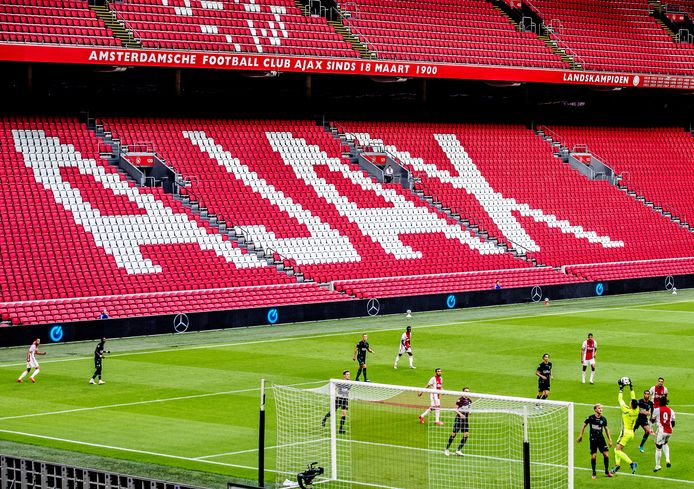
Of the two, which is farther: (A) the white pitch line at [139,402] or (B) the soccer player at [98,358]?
(B) the soccer player at [98,358]

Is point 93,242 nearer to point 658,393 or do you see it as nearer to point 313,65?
point 313,65

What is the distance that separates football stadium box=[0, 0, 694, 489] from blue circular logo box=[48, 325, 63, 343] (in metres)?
0.06

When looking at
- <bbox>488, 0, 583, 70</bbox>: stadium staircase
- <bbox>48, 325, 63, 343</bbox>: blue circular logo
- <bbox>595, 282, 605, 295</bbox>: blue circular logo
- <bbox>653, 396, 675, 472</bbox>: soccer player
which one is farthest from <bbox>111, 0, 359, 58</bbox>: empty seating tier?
<bbox>653, 396, 675, 472</bbox>: soccer player

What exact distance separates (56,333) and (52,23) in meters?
17.2

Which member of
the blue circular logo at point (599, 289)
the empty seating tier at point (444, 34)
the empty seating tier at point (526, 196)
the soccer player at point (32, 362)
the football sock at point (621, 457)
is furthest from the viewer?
the empty seating tier at point (444, 34)

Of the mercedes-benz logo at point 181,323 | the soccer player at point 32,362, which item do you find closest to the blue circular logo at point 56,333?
the mercedes-benz logo at point 181,323

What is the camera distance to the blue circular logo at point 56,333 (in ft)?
141

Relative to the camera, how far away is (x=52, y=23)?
5384 centimetres

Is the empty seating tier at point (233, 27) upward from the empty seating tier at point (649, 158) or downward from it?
upward

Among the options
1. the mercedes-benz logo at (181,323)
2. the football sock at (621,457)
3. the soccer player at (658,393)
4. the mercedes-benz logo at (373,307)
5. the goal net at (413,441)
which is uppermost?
the soccer player at (658,393)

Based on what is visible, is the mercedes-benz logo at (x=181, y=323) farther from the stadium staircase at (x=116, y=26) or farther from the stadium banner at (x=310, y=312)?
the stadium staircase at (x=116, y=26)

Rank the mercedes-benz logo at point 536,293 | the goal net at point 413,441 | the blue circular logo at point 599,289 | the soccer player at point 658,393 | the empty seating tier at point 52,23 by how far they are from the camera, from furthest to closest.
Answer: the blue circular logo at point 599,289
the mercedes-benz logo at point 536,293
the empty seating tier at point 52,23
the soccer player at point 658,393
the goal net at point 413,441

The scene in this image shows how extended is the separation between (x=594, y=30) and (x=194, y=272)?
35.5 metres

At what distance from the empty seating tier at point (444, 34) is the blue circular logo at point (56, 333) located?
26.7m
